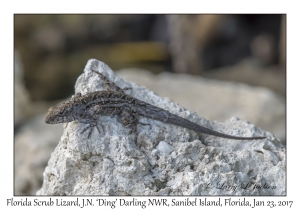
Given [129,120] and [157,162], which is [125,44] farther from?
[157,162]

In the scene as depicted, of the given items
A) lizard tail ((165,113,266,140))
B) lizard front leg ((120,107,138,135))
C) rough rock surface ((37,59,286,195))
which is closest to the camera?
rough rock surface ((37,59,286,195))

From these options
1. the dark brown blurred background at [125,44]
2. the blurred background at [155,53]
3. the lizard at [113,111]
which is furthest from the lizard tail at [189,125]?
the dark brown blurred background at [125,44]

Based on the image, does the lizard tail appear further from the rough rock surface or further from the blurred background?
the blurred background

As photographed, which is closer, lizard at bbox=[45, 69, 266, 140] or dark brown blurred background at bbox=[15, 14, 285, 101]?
lizard at bbox=[45, 69, 266, 140]

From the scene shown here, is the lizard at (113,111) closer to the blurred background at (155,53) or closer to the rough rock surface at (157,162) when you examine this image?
the rough rock surface at (157,162)

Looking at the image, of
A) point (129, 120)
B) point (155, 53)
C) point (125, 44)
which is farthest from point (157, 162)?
point (125, 44)

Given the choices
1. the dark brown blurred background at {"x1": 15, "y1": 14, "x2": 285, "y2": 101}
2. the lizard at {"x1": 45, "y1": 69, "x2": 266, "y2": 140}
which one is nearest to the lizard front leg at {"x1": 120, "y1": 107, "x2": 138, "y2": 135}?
the lizard at {"x1": 45, "y1": 69, "x2": 266, "y2": 140}
